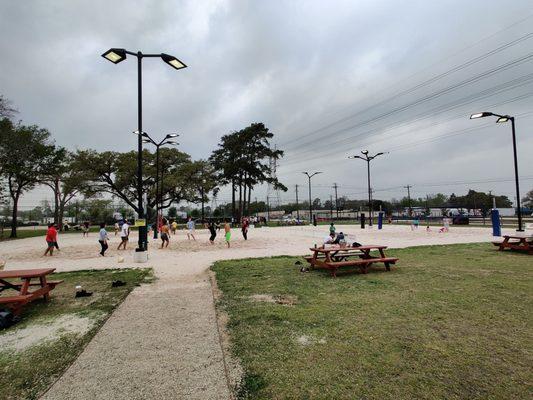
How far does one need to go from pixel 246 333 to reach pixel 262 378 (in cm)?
126

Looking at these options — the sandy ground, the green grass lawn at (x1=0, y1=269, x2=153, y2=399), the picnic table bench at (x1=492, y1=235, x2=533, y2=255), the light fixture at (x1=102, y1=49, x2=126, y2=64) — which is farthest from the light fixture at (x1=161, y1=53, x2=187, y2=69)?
the picnic table bench at (x1=492, y1=235, x2=533, y2=255)

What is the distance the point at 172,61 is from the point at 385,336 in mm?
10967

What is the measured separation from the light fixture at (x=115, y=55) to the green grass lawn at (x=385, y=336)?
8440 mm

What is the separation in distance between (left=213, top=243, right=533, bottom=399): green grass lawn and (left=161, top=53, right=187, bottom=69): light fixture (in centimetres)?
795

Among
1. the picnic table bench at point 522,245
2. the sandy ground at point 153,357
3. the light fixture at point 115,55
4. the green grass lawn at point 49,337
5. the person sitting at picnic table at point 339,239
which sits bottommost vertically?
the green grass lawn at point 49,337

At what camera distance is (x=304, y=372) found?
329 cm

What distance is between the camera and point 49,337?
4574 millimetres

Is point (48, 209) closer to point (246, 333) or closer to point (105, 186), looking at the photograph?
point (105, 186)

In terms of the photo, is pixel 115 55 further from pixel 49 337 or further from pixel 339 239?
pixel 339 239

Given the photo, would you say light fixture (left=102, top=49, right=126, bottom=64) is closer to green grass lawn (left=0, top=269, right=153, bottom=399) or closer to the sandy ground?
green grass lawn (left=0, top=269, right=153, bottom=399)

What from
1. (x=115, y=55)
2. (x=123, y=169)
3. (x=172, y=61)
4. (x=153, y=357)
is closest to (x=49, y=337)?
(x=153, y=357)

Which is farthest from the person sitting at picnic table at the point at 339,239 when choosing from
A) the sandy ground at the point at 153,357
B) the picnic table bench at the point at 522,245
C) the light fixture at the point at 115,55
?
the light fixture at the point at 115,55

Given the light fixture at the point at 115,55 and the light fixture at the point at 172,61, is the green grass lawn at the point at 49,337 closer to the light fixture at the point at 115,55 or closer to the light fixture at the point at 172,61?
the light fixture at the point at 115,55

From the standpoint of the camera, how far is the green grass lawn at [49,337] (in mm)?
3356
